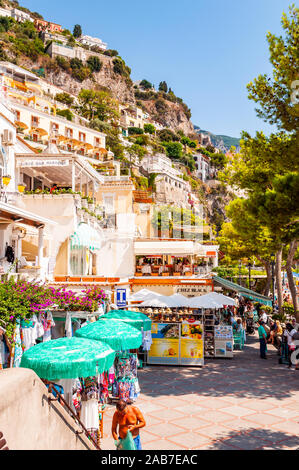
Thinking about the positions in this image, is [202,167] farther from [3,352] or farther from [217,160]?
[3,352]

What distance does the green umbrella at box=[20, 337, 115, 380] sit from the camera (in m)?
6.00

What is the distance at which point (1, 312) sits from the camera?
7.41 m

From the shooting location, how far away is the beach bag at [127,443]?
5.30m

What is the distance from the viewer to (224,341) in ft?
50.4

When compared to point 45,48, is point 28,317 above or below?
below

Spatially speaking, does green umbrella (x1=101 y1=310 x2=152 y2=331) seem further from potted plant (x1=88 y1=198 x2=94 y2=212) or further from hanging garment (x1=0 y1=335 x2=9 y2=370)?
potted plant (x1=88 y1=198 x2=94 y2=212)

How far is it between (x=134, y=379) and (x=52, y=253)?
30.4ft

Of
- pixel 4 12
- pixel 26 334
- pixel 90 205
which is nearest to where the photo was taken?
pixel 26 334

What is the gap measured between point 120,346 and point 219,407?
9.30ft

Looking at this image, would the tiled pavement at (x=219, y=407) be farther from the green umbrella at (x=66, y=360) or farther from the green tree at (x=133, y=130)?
the green tree at (x=133, y=130)

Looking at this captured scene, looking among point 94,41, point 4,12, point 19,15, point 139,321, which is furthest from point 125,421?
point 94,41
